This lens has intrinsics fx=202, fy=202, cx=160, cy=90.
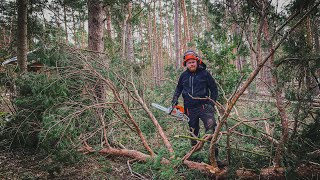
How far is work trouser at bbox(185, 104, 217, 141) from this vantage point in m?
3.19

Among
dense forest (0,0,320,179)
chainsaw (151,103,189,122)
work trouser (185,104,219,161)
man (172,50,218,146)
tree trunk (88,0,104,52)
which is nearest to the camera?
dense forest (0,0,320,179)

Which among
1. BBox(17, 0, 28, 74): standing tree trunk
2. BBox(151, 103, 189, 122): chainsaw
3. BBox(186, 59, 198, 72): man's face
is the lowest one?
BBox(151, 103, 189, 122): chainsaw

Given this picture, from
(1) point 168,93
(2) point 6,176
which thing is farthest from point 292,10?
(1) point 168,93

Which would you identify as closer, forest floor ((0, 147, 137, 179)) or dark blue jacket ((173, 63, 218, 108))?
forest floor ((0, 147, 137, 179))

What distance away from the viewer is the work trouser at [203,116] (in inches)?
125

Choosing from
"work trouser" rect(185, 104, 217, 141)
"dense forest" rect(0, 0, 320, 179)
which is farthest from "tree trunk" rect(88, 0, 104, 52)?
"work trouser" rect(185, 104, 217, 141)

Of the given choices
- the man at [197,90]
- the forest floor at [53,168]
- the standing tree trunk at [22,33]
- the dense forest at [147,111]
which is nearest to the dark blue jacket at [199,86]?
the man at [197,90]

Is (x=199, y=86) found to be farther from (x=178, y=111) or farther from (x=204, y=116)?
(x=178, y=111)

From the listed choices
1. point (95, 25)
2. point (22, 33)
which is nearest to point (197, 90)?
point (95, 25)

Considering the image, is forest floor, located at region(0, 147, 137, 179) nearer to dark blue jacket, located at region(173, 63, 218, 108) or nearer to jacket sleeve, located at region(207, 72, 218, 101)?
dark blue jacket, located at region(173, 63, 218, 108)

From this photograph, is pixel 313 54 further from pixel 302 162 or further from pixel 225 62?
pixel 225 62

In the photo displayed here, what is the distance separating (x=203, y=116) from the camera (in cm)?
329

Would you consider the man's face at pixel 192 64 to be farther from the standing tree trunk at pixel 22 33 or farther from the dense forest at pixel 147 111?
the standing tree trunk at pixel 22 33

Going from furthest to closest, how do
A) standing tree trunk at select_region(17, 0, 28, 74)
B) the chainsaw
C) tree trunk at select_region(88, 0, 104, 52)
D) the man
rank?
standing tree trunk at select_region(17, 0, 28, 74), tree trunk at select_region(88, 0, 104, 52), the chainsaw, the man
